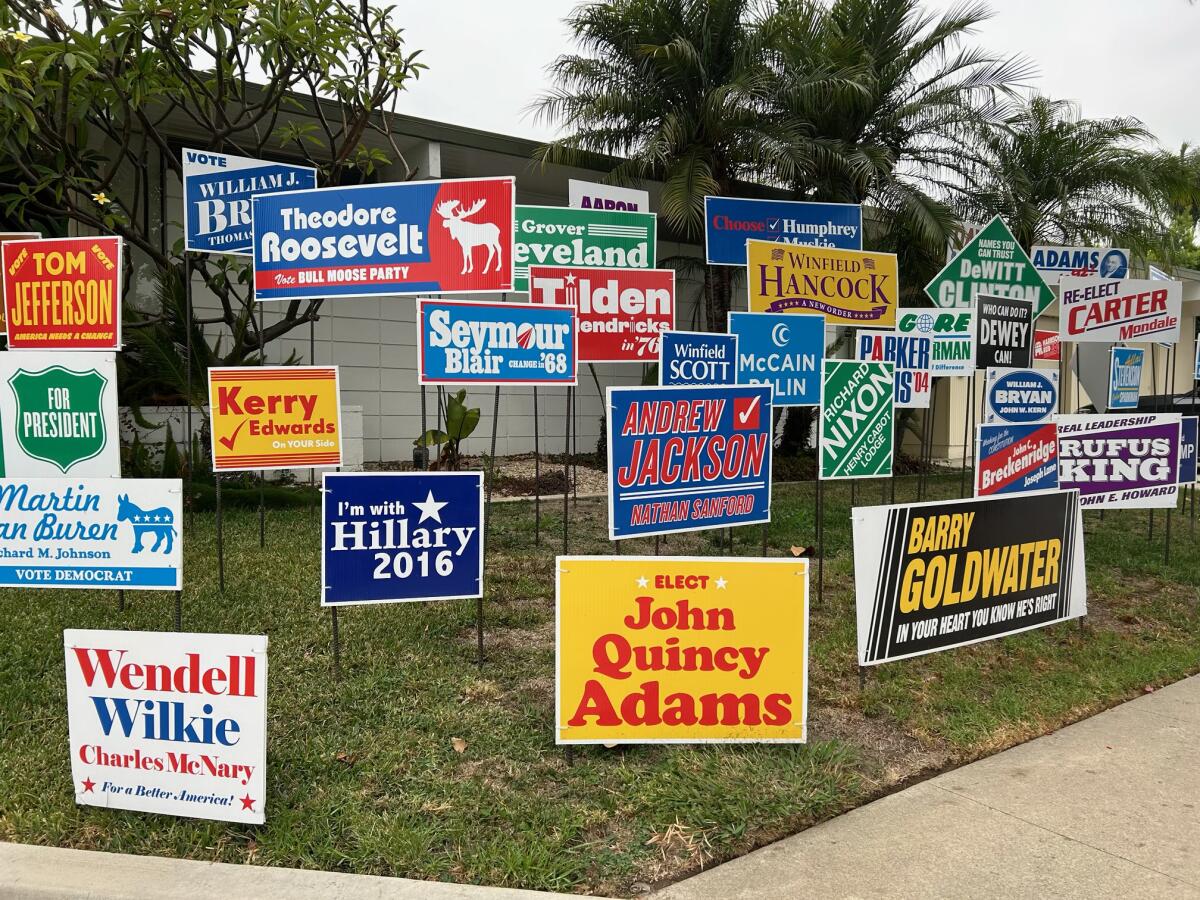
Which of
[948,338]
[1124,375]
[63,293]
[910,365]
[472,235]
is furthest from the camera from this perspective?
[1124,375]

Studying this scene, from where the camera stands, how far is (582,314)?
7.21 metres

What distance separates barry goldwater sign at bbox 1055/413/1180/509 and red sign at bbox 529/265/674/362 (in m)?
3.61

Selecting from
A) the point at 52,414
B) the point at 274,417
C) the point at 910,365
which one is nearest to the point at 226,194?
the point at 274,417

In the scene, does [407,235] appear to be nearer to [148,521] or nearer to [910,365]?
[148,521]

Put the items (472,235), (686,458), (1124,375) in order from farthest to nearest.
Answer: (1124,375), (686,458), (472,235)

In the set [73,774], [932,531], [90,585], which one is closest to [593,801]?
[73,774]

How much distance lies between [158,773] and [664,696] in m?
2.04

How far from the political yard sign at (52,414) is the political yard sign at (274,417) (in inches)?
33.4

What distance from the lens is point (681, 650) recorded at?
3.89 meters

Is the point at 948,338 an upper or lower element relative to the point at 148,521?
upper

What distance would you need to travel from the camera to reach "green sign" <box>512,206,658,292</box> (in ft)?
25.7

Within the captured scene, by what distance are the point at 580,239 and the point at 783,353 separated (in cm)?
234

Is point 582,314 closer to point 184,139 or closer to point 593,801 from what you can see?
point 593,801

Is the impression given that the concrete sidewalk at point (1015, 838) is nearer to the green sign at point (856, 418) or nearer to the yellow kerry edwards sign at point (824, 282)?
the green sign at point (856, 418)
